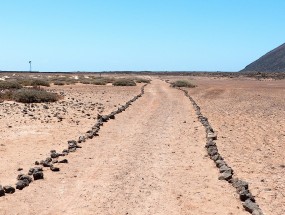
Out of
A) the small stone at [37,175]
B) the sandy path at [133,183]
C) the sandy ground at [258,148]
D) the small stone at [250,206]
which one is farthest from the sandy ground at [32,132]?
the sandy ground at [258,148]

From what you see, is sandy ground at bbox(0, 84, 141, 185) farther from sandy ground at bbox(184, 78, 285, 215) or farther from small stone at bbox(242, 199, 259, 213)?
sandy ground at bbox(184, 78, 285, 215)

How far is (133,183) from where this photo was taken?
Answer: 903 centimetres

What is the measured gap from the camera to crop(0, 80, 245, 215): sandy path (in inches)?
303

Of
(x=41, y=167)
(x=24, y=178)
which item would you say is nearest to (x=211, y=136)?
(x=41, y=167)

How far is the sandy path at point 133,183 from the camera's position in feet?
25.2

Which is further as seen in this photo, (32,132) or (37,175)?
(32,132)

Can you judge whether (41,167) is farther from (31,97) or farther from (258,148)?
(31,97)

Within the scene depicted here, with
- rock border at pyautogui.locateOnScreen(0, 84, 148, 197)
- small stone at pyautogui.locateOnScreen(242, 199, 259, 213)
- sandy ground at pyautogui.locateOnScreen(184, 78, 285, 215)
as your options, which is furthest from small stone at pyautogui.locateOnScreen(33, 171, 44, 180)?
sandy ground at pyautogui.locateOnScreen(184, 78, 285, 215)

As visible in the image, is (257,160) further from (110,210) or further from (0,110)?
(0,110)

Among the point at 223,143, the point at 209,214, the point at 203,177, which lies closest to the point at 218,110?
the point at 223,143

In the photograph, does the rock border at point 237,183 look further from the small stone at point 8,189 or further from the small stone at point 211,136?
the small stone at point 8,189

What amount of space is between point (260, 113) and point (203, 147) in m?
10.7

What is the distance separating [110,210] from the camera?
7.50 m

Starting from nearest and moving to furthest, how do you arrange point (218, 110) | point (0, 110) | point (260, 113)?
point (0, 110) → point (260, 113) → point (218, 110)
